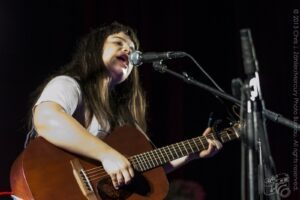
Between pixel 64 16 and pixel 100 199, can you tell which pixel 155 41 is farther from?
pixel 100 199

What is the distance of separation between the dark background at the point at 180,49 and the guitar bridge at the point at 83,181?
87 centimetres

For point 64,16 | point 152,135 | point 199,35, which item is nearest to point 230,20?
point 199,35

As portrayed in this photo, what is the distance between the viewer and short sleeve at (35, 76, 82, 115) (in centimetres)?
197

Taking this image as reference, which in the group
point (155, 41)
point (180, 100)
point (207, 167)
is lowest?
point (207, 167)

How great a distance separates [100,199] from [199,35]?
1859 millimetres

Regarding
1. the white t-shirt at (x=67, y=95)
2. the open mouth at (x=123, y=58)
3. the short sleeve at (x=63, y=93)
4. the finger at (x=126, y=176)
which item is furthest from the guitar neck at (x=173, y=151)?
the open mouth at (x=123, y=58)

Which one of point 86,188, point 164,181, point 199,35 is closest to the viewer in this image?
point 86,188

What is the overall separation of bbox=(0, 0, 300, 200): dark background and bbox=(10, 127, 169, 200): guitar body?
842 mm

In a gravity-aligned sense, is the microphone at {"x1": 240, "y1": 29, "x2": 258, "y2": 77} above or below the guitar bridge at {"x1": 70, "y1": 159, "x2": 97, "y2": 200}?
above

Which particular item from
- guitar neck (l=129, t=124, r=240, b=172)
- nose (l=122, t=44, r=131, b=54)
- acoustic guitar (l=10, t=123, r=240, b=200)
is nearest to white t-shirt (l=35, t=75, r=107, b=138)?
acoustic guitar (l=10, t=123, r=240, b=200)

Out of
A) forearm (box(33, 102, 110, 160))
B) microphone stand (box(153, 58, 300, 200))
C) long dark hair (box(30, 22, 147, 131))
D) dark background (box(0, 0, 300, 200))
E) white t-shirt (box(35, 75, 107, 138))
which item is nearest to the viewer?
microphone stand (box(153, 58, 300, 200))

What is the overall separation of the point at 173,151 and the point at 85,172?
1.63ft

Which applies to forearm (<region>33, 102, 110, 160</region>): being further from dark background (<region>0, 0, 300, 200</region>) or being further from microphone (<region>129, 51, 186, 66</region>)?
dark background (<region>0, 0, 300, 200</region>)

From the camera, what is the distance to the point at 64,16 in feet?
9.43
